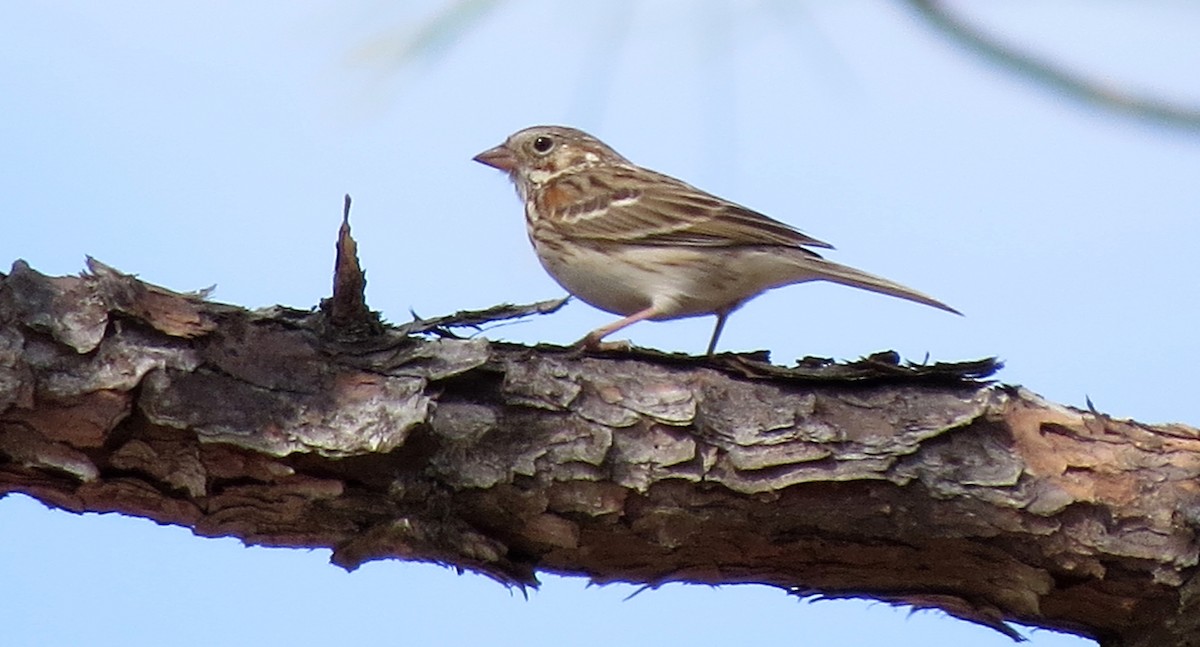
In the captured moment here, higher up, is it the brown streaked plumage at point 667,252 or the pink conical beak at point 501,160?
the pink conical beak at point 501,160

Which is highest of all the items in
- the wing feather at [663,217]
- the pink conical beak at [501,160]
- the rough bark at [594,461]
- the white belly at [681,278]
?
the pink conical beak at [501,160]

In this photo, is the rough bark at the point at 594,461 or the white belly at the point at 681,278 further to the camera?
the white belly at the point at 681,278

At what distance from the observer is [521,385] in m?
3.89

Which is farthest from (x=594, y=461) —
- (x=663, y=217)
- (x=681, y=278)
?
(x=663, y=217)

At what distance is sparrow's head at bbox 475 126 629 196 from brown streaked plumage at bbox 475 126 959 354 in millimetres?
614

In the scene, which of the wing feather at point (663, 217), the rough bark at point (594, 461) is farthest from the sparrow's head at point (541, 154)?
the rough bark at point (594, 461)

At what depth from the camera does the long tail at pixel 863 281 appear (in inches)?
194

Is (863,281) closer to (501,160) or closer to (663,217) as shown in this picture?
(663,217)

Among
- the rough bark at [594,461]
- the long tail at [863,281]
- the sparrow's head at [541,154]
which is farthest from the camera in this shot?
the sparrow's head at [541,154]

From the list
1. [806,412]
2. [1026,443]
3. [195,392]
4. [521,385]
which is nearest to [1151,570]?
[1026,443]

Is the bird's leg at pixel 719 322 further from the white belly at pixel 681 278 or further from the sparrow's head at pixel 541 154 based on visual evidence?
the sparrow's head at pixel 541 154

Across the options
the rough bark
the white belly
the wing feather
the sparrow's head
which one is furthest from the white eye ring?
the rough bark

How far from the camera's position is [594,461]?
3811mm

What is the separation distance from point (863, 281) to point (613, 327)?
0.89 metres
